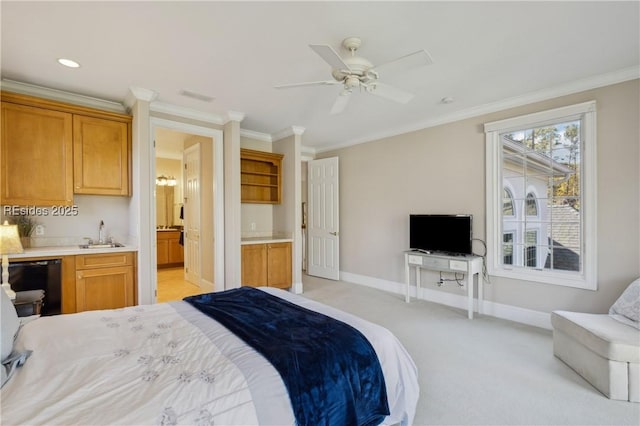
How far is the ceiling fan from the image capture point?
202 cm

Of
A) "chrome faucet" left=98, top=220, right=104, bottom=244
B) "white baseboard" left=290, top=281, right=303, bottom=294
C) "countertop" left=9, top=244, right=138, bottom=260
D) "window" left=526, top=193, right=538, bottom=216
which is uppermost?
"window" left=526, top=193, right=538, bottom=216

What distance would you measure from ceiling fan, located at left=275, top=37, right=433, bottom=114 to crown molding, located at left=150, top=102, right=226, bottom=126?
7.02ft

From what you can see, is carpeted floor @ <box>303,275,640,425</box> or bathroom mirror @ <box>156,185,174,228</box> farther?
bathroom mirror @ <box>156,185,174,228</box>

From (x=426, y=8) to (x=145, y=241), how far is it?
3.43 m

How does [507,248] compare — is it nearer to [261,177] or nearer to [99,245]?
[261,177]

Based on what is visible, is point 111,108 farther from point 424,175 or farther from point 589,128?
point 589,128

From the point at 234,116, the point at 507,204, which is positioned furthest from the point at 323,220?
the point at 507,204

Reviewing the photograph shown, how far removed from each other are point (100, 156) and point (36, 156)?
53cm

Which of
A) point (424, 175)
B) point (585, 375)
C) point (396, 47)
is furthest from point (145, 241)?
point (585, 375)

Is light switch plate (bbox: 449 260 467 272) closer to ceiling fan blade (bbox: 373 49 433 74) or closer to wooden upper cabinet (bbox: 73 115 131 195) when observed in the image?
ceiling fan blade (bbox: 373 49 433 74)

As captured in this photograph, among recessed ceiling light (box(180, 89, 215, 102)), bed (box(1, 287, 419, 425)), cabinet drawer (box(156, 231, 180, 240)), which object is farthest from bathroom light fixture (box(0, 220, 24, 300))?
cabinet drawer (box(156, 231, 180, 240))

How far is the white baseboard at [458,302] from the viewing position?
3512mm

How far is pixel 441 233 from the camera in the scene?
4.16 m

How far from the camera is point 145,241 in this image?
346 cm
